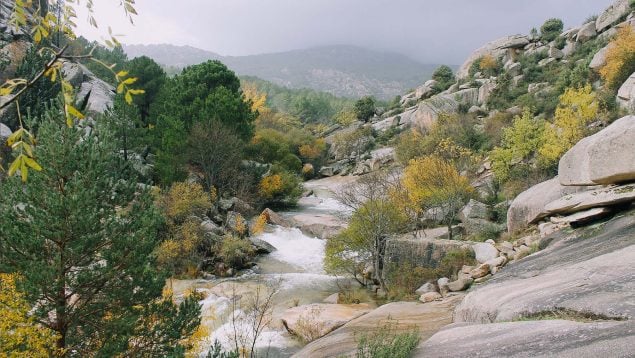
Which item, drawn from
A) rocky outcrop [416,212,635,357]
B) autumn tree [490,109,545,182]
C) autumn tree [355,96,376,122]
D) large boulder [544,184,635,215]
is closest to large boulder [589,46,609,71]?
autumn tree [490,109,545,182]

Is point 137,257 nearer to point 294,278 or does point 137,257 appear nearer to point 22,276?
point 22,276

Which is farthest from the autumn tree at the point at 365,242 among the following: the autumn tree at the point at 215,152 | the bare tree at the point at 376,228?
the autumn tree at the point at 215,152

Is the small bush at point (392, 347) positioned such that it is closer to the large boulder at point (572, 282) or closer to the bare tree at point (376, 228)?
the large boulder at point (572, 282)

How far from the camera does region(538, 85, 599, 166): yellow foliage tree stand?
2759 centimetres

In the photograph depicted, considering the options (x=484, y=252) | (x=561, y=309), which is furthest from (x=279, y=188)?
(x=561, y=309)

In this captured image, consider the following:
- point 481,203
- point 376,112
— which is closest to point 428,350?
point 481,203

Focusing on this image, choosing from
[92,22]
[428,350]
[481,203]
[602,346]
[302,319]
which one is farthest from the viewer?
[481,203]

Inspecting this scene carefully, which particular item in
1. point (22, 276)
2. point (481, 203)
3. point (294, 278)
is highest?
point (22, 276)

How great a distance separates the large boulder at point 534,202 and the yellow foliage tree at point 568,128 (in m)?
8.04

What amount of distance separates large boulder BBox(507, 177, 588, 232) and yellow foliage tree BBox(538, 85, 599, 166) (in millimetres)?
8037

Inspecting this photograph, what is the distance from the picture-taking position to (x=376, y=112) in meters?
87.1

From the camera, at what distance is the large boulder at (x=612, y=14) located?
5084 centimetres

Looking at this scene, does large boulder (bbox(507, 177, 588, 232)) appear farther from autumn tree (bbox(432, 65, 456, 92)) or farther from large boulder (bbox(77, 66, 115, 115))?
autumn tree (bbox(432, 65, 456, 92))

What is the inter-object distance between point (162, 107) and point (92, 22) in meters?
45.9
